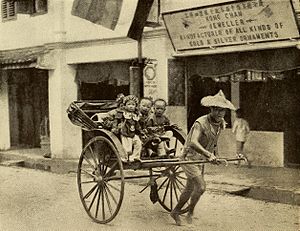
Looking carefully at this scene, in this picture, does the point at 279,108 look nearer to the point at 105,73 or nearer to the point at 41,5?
the point at 105,73

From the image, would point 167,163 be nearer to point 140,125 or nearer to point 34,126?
point 140,125

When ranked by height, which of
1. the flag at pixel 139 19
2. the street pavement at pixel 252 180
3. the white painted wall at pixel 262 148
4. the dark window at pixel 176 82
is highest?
the flag at pixel 139 19

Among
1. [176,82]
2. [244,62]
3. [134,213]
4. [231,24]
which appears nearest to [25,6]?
[176,82]

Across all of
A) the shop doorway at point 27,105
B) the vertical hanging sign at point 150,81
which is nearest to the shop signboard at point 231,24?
the vertical hanging sign at point 150,81

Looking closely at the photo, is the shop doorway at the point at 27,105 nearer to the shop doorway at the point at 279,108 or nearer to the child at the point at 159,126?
the shop doorway at the point at 279,108

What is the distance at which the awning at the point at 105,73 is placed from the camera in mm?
11859

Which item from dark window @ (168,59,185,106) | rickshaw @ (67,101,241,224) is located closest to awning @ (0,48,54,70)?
dark window @ (168,59,185,106)

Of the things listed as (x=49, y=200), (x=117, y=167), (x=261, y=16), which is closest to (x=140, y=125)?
(x=117, y=167)

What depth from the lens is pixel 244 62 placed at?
30.8ft

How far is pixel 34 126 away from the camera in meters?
15.6

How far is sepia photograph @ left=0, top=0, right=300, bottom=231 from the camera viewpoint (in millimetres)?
6227

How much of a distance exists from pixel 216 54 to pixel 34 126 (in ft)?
25.3

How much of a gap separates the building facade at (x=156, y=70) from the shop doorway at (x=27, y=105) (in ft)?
0.10

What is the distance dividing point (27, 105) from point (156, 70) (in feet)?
20.6
